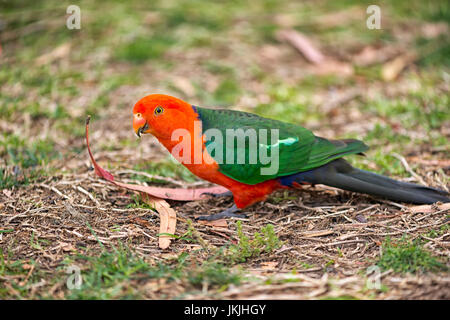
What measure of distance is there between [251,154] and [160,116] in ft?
2.66

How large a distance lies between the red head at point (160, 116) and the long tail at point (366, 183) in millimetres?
1035

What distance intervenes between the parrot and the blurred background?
764mm

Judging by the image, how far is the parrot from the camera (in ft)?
12.5

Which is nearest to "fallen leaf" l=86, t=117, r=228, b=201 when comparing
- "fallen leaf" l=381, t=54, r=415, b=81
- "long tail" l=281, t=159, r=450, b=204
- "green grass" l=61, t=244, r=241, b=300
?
"long tail" l=281, t=159, r=450, b=204

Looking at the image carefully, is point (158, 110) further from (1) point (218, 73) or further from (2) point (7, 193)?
(1) point (218, 73)

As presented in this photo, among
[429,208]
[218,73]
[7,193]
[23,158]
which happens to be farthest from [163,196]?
[218,73]

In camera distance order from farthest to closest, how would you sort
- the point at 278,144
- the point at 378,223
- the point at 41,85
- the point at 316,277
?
the point at 41,85, the point at 278,144, the point at 378,223, the point at 316,277

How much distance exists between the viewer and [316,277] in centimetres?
311

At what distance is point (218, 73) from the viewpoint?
691 cm

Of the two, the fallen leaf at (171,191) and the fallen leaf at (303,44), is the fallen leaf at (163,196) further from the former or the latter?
the fallen leaf at (303,44)
